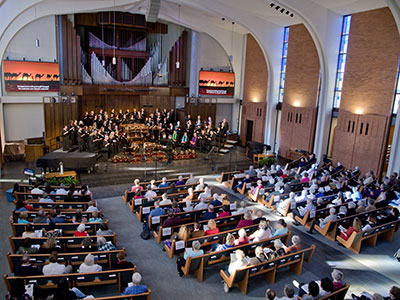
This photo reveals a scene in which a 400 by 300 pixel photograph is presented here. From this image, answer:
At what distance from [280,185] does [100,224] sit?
234 inches

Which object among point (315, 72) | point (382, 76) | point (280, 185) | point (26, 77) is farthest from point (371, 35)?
point (26, 77)

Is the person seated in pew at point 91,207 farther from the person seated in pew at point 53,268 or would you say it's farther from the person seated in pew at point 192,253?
the person seated in pew at point 192,253

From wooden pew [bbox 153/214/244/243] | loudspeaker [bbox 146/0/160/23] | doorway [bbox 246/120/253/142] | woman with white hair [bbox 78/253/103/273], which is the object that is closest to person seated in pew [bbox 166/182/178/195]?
wooden pew [bbox 153/214/244/243]

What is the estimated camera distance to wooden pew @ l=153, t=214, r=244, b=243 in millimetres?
6797

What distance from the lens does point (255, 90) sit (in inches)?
768

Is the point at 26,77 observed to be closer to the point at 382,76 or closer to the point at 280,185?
the point at 280,185

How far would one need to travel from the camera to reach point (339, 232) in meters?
7.62

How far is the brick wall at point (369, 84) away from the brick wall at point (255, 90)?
5.47m

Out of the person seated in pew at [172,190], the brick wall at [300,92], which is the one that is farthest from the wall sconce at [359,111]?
the person seated in pew at [172,190]

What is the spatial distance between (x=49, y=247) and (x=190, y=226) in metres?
2.95

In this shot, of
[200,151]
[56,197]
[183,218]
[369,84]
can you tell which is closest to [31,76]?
[200,151]

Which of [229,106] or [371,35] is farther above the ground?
[371,35]

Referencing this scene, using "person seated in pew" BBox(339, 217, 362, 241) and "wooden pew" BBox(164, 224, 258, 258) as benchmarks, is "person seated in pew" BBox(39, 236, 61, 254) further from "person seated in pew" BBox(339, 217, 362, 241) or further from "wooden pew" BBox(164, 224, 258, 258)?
"person seated in pew" BBox(339, 217, 362, 241)

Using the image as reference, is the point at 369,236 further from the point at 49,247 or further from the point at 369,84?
the point at 369,84
